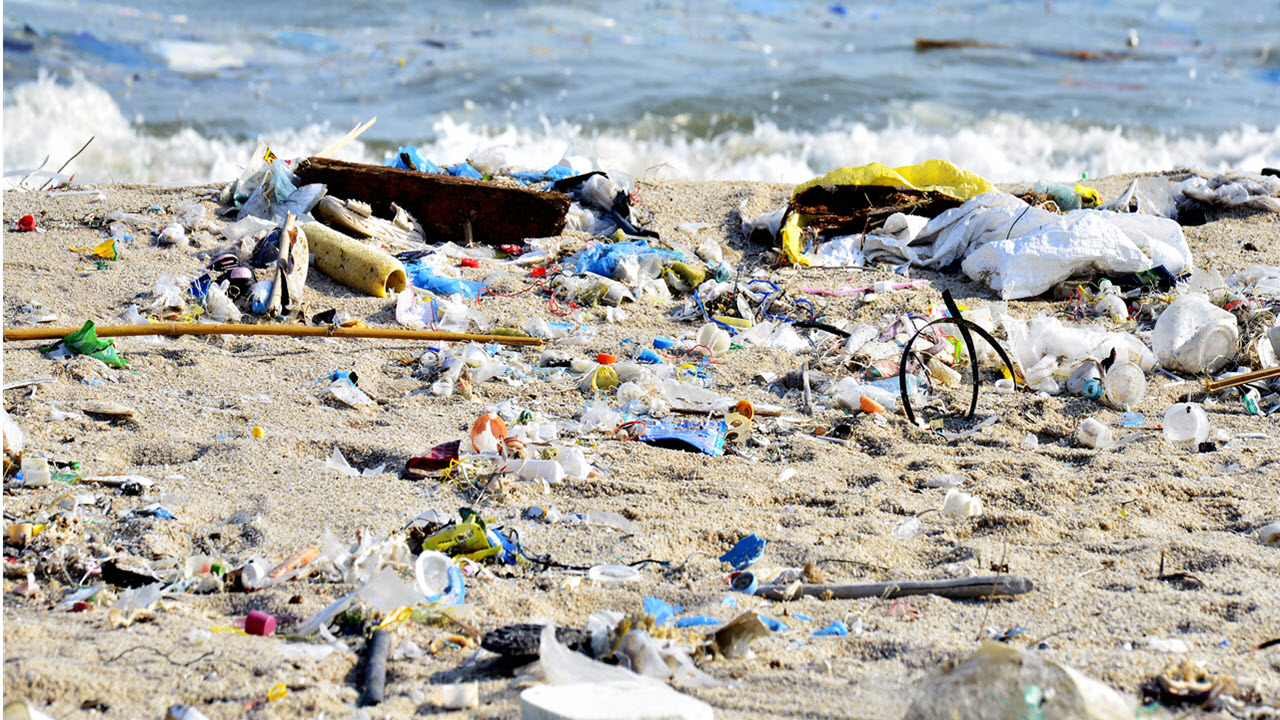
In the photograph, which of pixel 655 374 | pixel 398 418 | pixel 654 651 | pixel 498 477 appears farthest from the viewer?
pixel 655 374

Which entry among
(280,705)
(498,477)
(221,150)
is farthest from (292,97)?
(280,705)

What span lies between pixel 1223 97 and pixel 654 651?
14.4 meters

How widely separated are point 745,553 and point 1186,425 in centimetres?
188

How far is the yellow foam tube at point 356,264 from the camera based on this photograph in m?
4.86

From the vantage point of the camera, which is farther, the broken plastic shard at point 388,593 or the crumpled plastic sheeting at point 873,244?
the crumpled plastic sheeting at point 873,244

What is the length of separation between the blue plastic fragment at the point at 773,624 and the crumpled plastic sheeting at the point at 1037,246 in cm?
343

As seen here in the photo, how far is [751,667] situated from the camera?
199 cm

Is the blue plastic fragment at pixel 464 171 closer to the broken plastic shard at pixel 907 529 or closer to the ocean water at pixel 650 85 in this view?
the ocean water at pixel 650 85

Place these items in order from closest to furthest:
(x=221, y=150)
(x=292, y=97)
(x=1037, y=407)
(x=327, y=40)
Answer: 1. (x=1037, y=407)
2. (x=221, y=150)
3. (x=292, y=97)
4. (x=327, y=40)

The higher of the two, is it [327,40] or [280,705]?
[327,40]

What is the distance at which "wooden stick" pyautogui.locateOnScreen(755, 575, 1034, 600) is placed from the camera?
2.31 meters

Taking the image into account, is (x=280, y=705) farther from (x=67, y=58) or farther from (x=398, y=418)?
(x=67, y=58)

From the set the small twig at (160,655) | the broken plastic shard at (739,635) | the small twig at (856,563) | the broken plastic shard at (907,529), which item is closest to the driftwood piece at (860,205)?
the broken plastic shard at (907,529)

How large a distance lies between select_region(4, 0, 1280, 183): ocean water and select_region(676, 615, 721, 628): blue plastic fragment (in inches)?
213
